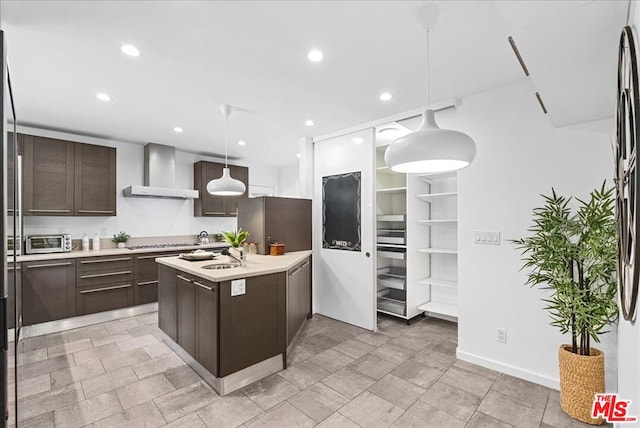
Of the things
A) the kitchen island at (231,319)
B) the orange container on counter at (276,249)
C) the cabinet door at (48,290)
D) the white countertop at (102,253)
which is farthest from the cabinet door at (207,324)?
the cabinet door at (48,290)

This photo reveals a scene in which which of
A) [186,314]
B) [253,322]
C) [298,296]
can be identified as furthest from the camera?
[298,296]

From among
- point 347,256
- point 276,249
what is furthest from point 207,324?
point 347,256

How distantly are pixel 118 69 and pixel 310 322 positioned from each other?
11.1 ft

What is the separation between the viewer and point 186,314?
110 inches

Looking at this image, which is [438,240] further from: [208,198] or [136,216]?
[136,216]

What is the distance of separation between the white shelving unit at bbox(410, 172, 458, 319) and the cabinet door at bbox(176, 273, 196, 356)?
2.72 m

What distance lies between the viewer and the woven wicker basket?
6.57 ft

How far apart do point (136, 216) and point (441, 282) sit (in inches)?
183

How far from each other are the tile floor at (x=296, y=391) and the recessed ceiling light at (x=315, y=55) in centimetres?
256

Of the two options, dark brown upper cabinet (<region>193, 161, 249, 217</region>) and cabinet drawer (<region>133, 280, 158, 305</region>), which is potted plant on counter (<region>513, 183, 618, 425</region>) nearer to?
dark brown upper cabinet (<region>193, 161, 249, 217</region>)

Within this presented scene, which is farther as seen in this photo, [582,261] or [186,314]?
[186,314]

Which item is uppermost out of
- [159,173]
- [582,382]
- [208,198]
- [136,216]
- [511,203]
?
[159,173]

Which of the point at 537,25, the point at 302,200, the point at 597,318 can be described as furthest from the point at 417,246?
the point at 537,25

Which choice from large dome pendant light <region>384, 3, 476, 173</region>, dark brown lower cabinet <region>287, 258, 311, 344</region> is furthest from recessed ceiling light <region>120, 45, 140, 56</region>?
dark brown lower cabinet <region>287, 258, 311, 344</region>
